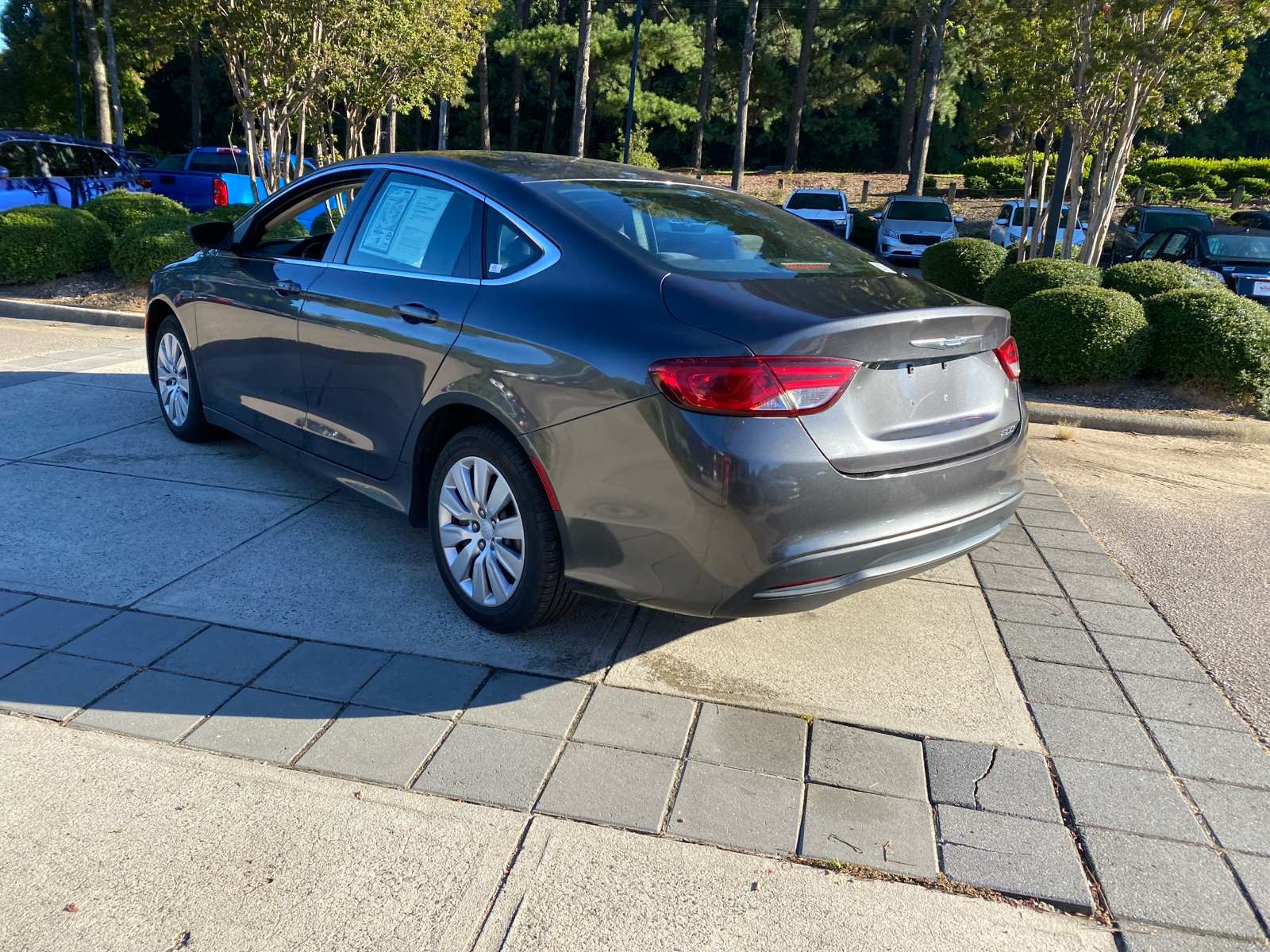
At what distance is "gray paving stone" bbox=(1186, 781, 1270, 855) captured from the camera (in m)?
2.68

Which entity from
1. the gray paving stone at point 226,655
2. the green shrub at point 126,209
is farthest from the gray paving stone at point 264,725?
the green shrub at point 126,209

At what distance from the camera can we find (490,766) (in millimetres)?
2871

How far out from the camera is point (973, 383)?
3.36m

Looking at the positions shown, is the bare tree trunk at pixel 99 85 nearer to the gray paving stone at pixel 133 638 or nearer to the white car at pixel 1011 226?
the white car at pixel 1011 226

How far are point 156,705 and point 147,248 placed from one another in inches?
351

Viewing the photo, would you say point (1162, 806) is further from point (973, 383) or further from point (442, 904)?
point (442, 904)

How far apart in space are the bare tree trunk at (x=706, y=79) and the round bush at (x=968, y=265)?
32749 mm

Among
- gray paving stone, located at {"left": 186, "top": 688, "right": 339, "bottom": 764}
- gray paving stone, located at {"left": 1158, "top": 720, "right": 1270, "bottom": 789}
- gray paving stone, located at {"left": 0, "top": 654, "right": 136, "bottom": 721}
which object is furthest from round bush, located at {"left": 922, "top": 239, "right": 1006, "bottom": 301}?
gray paving stone, located at {"left": 0, "top": 654, "right": 136, "bottom": 721}

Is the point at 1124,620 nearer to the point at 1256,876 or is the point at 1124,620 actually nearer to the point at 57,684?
the point at 1256,876

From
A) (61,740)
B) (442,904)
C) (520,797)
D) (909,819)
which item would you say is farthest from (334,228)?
(909,819)

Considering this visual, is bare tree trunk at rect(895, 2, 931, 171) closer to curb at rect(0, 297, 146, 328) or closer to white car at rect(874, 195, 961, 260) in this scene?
white car at rect(874, 195, 961, 260)

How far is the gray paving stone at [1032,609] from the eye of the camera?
13.1 feet

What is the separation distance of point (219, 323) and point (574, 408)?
2.69 metres

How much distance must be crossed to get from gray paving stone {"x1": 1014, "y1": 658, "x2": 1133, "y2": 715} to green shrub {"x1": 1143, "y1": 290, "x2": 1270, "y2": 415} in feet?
17.3
